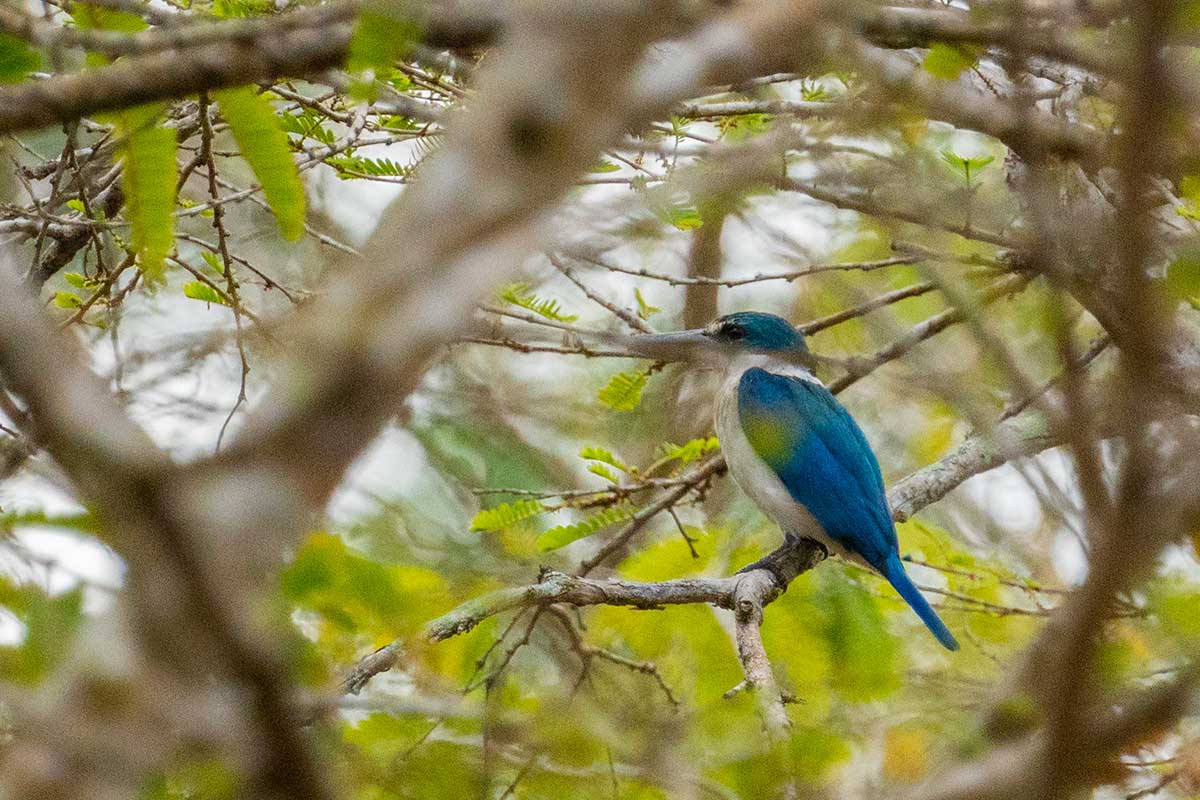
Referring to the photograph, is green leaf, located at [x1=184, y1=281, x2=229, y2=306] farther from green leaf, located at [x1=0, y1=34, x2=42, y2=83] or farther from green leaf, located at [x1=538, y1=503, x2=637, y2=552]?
green leaf, located at [x1=0, y1=34, x2=42, y2=83]

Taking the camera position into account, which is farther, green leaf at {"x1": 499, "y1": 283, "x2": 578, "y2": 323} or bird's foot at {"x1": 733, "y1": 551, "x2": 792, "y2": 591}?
bird's foot at {"x1": 733, "y1": 551, "x2": 792, "y2": 591}

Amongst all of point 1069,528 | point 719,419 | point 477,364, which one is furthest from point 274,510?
point 477,364

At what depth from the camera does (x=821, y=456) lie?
5.31m

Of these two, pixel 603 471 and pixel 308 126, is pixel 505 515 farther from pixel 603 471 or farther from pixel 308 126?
pixel 308 126

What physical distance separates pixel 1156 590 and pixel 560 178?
6.71ft

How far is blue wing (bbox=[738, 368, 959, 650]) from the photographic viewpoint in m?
4.80

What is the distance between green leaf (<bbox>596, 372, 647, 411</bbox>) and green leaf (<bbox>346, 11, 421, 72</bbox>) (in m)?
2.88

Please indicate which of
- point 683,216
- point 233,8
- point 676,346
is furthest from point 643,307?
point 233,8

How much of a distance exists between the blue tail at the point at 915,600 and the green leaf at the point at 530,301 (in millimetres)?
1681

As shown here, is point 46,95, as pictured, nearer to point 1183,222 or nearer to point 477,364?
point 1183,222

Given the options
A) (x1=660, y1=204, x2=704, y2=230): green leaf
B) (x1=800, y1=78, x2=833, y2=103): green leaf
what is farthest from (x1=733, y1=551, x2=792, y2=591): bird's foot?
(x1=800, y1=78, x2=833, y2=103): green leaf

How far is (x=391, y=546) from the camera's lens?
18.6ft

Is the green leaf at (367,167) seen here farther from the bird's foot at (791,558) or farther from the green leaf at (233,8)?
the bird's foot at (791,558)

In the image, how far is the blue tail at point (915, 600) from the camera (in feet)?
15.6
